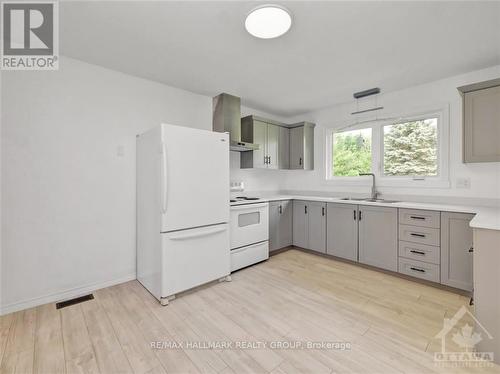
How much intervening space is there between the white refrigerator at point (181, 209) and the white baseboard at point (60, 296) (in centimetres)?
26

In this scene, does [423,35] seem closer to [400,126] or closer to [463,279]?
[400,126]

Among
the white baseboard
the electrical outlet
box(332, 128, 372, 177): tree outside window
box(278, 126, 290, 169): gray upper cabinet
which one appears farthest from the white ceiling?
the white baseboard

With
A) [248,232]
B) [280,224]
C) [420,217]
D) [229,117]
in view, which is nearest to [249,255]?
[248,232]

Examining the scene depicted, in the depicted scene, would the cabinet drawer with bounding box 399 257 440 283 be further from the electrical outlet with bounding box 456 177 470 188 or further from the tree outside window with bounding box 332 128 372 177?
the tree outside window with bounding box 332 128 372 177

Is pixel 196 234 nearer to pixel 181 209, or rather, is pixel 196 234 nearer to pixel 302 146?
pixel 181 209

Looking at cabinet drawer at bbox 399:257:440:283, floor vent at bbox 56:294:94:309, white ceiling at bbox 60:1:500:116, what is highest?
white ceiling at bbox 60:1:500:116

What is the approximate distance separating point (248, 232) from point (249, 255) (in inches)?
12.3

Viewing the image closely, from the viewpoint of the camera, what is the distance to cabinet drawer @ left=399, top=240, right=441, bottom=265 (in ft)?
8.04

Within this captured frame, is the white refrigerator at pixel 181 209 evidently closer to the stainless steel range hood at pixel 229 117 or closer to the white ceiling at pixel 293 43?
the stainless steel range hood at pixel 229 117

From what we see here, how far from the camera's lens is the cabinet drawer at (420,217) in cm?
245

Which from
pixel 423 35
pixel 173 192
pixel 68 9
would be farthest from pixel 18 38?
pixel 423 35

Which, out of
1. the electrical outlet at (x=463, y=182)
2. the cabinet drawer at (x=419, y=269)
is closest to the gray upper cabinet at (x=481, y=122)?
the electrical outlet at (x=463, y=182)

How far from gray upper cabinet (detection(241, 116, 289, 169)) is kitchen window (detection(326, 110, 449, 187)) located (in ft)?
2.74

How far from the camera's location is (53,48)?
82.8 inches
